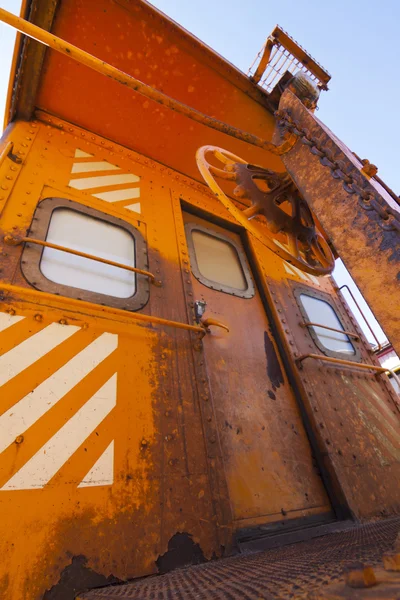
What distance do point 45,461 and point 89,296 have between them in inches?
37.5

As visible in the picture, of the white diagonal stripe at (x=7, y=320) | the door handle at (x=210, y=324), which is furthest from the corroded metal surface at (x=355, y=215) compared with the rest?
the white diagonal stripe at (x=7, y=320)

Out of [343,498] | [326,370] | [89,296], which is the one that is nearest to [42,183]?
[89,296]

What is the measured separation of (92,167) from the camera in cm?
274

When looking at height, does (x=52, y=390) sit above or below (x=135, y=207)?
below

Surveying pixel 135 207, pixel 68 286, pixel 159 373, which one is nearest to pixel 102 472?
pixel 159 373

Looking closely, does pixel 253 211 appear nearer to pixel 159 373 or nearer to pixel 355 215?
pixel 355 215

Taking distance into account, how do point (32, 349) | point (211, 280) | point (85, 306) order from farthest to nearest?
point (211, 280)
point (85, 306)
point (32, 349)

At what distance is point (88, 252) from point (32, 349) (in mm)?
933

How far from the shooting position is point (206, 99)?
3.04m

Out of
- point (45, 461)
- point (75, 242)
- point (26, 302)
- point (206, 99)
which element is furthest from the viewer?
point (206, 99)

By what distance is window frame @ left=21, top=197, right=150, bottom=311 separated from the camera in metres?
1.73

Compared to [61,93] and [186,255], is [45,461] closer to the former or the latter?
[186,255]

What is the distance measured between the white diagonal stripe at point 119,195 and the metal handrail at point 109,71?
4.00ft

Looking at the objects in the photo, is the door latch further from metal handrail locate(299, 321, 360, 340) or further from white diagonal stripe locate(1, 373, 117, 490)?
metal handrail locate(299, 321, 360, 340)
